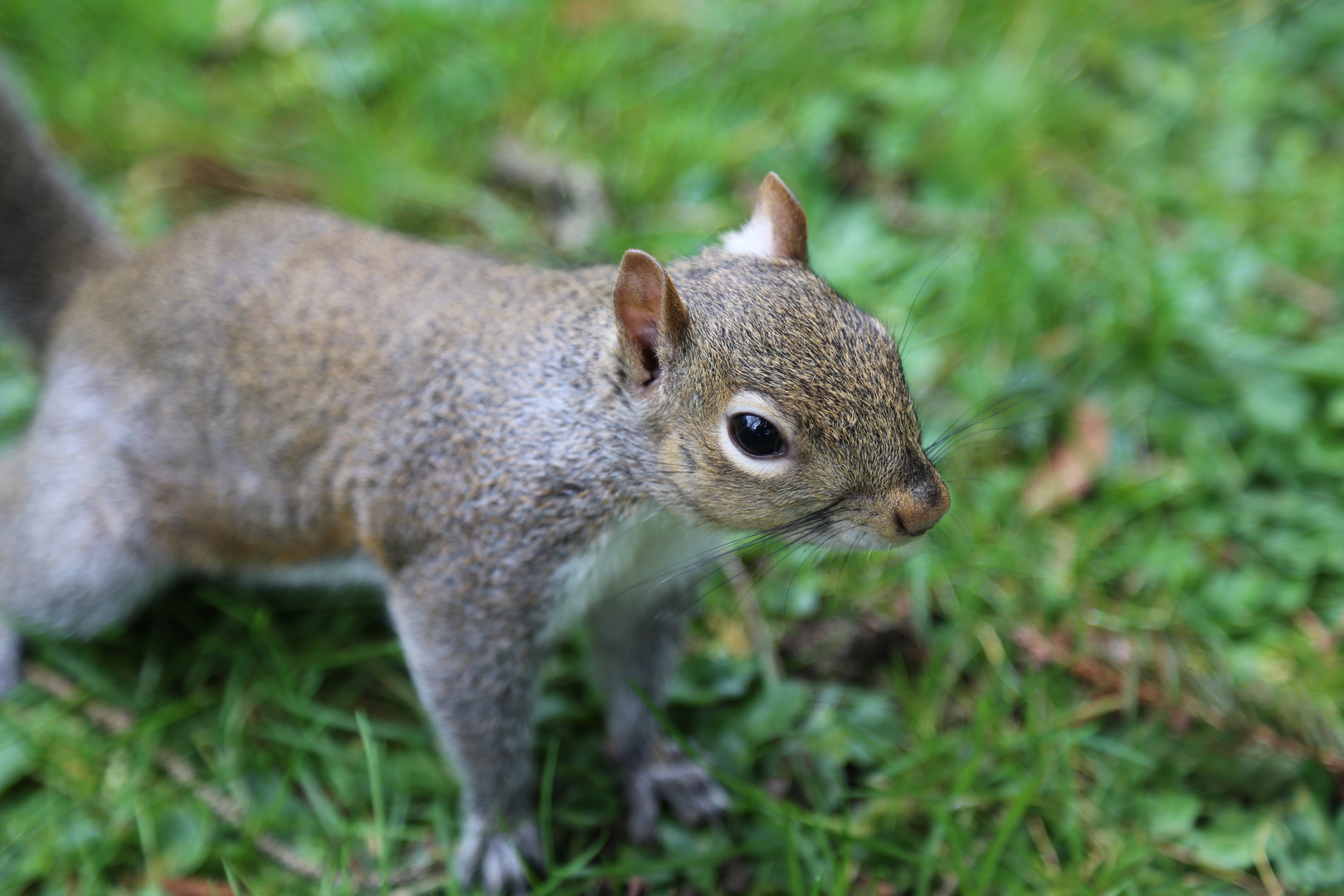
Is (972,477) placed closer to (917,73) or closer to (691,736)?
(691,736)

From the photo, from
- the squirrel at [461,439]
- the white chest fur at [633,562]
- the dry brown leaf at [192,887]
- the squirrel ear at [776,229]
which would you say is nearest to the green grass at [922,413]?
the dry brown leaf at [192,887]

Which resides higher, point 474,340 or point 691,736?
point 474,340

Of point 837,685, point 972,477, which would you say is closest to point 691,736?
point 837,685

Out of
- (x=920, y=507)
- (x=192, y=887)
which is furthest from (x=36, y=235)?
(x=920, y=507)

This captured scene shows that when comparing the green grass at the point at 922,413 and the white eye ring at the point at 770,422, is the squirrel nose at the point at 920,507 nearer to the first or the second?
the white eye ring at the point at 770,422

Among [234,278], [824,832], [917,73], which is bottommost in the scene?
[824,832]

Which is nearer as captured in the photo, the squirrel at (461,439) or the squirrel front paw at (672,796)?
the squirrel at (461,439)

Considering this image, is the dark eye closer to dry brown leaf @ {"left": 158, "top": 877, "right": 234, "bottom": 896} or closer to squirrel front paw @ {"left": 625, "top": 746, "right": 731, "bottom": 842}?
squirrel front paw @ {"left": 625, "top": 746, "right": 731, "bottom": 842}

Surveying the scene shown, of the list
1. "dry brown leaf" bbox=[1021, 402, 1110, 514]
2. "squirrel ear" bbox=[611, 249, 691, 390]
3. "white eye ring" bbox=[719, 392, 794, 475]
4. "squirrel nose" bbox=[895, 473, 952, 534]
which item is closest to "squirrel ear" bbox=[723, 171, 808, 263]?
"squirrel ear" bbox=[611, 249, 691, 390]
